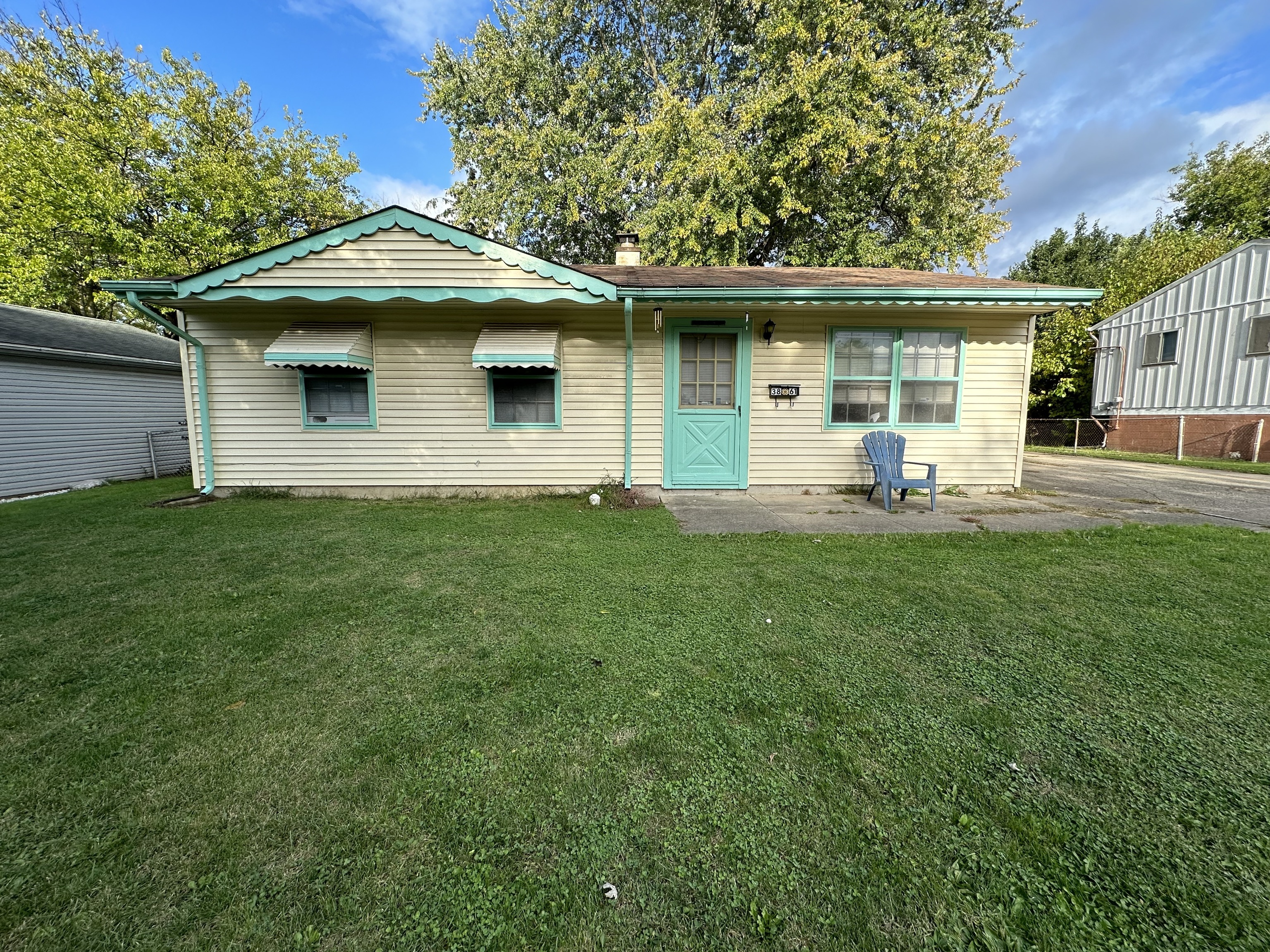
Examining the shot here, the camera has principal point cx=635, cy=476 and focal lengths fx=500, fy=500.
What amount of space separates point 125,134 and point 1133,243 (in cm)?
3774

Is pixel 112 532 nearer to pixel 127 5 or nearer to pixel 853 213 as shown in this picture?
pixel 853 213

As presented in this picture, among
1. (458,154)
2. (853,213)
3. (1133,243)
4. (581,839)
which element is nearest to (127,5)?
(458,154)

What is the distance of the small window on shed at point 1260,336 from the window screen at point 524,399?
16.9m

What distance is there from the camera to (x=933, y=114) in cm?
1241

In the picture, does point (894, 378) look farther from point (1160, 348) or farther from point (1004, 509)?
point (1160, 348)

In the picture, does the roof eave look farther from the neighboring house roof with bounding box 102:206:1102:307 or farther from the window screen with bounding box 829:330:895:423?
the window screen with bounding box 829:330:895:423

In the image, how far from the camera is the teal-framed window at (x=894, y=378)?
686 centimetres

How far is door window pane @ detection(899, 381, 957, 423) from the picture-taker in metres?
6.95

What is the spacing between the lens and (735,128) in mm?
13273

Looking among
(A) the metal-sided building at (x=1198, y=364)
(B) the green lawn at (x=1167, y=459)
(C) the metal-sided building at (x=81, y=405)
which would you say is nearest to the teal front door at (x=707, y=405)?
(B) the green lawn at (x=1167, y=459)

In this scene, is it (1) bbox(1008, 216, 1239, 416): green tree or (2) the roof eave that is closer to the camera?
(2) the roof eave

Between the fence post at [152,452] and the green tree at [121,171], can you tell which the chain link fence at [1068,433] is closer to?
the fence post at [152,452]

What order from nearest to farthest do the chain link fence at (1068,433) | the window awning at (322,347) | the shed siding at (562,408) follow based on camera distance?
the window awning at (322,347), the shed siding at (562,408), the chain link fence at (1068,433)

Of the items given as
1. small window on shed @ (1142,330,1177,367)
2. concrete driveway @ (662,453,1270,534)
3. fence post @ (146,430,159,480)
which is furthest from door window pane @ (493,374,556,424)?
small window on shed @ (1142,330,1177,367)
